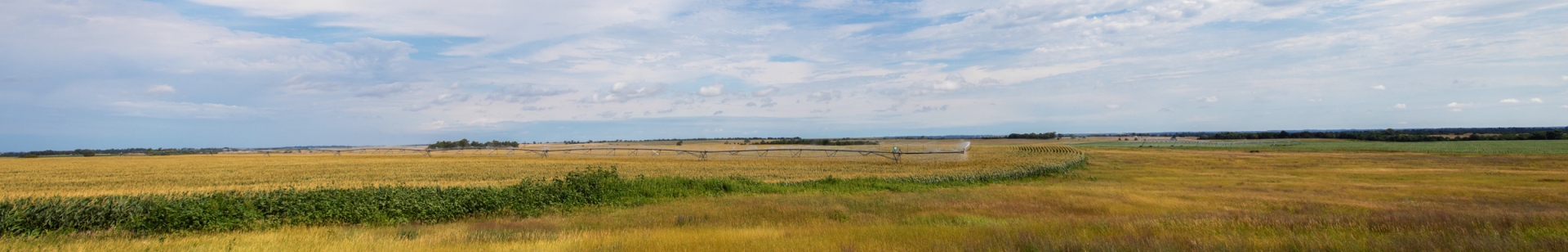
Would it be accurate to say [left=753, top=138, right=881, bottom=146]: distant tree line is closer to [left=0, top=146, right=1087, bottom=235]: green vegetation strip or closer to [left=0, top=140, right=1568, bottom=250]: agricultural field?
[left=0, top=140, right=1568, bottom=250]: agricultural field

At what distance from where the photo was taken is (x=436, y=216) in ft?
43.9

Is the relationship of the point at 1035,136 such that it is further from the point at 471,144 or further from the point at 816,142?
the point at 471,144

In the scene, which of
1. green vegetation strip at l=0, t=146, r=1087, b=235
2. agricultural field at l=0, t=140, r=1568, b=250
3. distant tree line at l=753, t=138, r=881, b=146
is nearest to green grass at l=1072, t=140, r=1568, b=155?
agricultural field at l=0, t=140, r=1568, b=250

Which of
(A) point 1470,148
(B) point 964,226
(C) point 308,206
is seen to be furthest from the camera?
(A) point 1470,148

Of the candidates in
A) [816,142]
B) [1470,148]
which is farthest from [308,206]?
[816,142]

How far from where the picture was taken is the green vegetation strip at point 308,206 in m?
10.8

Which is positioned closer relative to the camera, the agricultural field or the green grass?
the agricultural field

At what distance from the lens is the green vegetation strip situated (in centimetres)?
1075

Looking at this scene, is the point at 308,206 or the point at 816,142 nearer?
the point at 308,206

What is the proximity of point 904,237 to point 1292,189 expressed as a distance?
20912 mm

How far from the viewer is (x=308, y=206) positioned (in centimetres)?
1249

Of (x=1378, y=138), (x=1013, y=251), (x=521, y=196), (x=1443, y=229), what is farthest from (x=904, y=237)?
(x=1378, y=138)

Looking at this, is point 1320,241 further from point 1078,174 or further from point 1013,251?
point 1078,174

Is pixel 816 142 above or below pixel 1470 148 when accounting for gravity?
above
